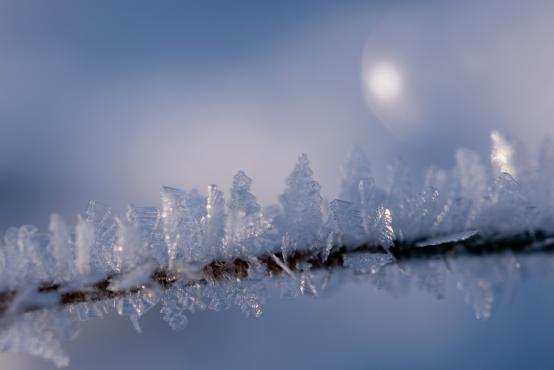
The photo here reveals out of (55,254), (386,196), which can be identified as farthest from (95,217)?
(386,196)

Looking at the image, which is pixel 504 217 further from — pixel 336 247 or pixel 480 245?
pixel 336 247

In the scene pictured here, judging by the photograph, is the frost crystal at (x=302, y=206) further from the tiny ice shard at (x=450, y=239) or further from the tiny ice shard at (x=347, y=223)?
the tiny ice shard at (x=450, y=239)

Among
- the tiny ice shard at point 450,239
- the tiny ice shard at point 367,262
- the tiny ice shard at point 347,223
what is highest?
the tiny ice shard at point 347,223

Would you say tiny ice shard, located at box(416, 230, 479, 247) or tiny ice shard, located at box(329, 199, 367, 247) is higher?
tiny ice shard, located at box(329, 199, 367, 247)

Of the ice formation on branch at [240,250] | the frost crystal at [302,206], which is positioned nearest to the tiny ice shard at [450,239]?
the ice formation on branch at [240,250]

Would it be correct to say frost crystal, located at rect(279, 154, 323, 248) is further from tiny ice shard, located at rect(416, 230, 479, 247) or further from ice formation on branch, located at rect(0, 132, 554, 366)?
tiny ice shard, located at rect(416, 230, 479, 247)

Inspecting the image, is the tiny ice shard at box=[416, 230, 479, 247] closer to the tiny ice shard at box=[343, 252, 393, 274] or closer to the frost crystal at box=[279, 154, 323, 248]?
the tiny ice shard at box=[343, 252, 393, 274]

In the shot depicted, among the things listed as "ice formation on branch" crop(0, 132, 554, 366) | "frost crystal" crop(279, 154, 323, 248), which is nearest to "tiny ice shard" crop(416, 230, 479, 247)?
"ice formation on branch" crop(0, 132, 554, 366)

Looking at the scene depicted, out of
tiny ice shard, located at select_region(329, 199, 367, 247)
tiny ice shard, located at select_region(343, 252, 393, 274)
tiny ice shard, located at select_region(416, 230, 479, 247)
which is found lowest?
tiny ice shard, located at select_region(343, 252, 393, 274)
